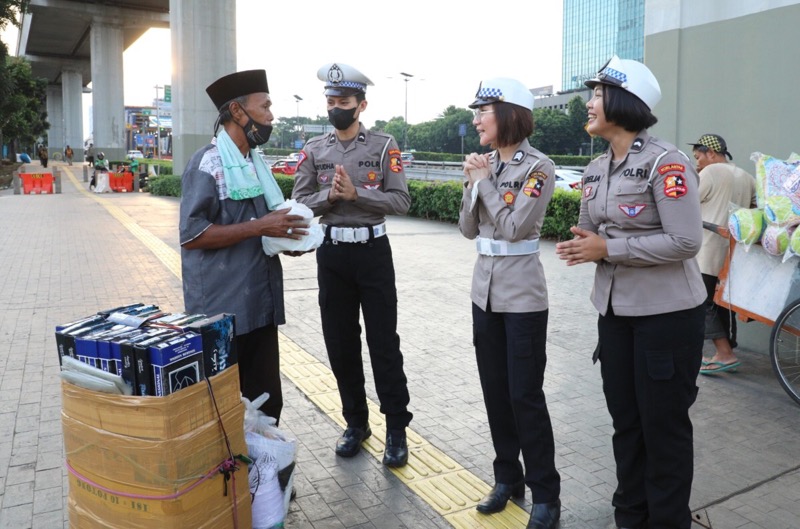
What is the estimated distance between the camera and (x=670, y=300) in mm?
2768

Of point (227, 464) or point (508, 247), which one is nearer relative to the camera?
point (227, 464)

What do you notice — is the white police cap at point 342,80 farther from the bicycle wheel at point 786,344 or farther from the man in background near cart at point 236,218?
the bicycle wheel at point 786,344

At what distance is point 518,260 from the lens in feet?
10.2

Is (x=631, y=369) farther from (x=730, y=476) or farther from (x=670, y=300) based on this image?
(x=730, y=476)

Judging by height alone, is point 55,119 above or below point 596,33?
below

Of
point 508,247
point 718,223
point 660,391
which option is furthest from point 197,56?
→ point 660,391

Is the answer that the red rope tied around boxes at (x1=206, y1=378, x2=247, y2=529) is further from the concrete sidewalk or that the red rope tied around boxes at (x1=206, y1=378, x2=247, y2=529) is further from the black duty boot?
the black duty boot

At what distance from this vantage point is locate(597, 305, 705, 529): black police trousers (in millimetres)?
2777

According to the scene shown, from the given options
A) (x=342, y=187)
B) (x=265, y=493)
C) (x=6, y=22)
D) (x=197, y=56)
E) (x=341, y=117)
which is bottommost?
(x=265, y=493)

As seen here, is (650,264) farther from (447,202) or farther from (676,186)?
(447,202)

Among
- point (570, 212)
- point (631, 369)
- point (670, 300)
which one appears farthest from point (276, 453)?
point (570, 212)

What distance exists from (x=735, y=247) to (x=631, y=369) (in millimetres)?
2491

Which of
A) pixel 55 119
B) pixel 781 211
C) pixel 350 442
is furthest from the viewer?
pixel 55 119

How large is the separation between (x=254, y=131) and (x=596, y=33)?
4952 inches
